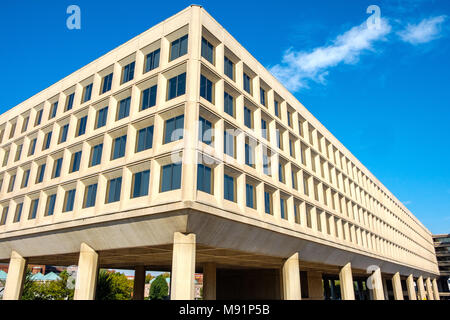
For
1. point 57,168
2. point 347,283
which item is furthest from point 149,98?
point 347,283

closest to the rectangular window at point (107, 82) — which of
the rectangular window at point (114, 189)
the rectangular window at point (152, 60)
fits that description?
the rectangular window at point (152, 60)

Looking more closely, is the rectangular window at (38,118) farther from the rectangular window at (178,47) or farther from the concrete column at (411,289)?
the concrete column at (411,289)

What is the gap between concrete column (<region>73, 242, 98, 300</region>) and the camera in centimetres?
2291

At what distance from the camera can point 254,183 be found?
25.0 metres

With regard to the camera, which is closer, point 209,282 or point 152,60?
point 152,60

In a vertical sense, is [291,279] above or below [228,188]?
below

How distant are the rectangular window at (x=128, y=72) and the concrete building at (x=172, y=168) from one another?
0.12 meters

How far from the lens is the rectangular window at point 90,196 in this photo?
24195 millimetres

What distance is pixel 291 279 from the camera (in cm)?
2750

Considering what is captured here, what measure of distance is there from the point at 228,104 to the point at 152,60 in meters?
6.69

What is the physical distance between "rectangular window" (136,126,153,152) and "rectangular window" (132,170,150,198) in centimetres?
180

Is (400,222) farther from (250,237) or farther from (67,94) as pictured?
(67,94)

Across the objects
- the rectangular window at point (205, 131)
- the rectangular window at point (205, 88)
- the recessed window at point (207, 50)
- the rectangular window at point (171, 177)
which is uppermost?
the recessed window at point (207, 50)

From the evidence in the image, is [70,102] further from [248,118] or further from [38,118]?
[248,118]
